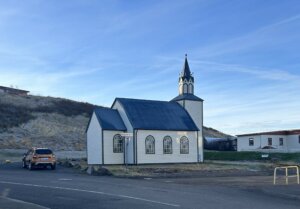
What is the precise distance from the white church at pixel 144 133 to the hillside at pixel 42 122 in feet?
59.2

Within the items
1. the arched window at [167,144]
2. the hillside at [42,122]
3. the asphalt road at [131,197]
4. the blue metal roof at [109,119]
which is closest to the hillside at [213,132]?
the hillside at [42,122]

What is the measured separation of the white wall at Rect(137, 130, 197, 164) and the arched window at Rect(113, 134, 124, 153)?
154 cm

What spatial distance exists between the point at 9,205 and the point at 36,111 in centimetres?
6271

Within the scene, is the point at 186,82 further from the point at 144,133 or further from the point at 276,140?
the point at 276,140

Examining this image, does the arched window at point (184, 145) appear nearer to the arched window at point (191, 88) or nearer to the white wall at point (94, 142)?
the arched window at point (191, 88)

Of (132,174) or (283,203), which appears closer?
(283,203)

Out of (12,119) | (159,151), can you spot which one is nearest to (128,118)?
(159,151)

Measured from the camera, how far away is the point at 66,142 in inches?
2398

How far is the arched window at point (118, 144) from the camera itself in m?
40.6

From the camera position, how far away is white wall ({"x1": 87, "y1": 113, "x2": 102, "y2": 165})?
4019 centimetres

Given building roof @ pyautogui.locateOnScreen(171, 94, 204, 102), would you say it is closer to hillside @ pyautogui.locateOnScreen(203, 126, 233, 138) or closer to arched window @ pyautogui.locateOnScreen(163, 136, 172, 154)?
arched window @ pyautogui.locateOnScreen(163, 136, 172, 154)

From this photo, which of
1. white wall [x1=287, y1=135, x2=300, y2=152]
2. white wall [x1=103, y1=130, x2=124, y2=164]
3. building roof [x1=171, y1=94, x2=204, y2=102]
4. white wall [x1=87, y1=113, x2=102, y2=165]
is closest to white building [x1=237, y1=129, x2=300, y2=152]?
white wall [x1=287, y1=135, x2=300, y2=152]

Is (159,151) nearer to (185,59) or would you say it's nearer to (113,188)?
(185,59)

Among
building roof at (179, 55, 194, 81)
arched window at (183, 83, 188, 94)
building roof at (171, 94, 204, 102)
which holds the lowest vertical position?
building roof at (171, 94, 204, 102)
